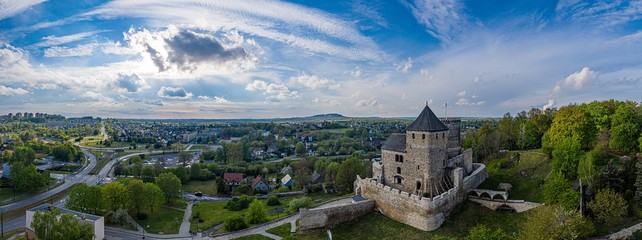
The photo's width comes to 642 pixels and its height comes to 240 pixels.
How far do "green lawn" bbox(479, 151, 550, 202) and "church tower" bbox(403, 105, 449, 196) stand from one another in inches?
251

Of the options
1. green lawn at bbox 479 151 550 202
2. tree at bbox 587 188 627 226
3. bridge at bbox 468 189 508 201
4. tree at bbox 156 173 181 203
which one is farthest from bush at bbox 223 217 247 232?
tree at bbox 587 188 627 226

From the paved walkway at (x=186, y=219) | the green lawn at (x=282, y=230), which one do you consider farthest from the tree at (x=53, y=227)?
the green lawn at (x=282, y=230)

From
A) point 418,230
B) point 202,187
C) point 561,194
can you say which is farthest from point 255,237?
point 202,187

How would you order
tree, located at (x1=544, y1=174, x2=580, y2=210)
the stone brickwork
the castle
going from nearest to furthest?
tree, located at (x1=544, y1=174, x2=580, y2=210), the castle, the stone brickwork

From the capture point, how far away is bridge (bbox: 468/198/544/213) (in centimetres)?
2804

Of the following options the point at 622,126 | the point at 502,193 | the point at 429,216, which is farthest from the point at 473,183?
the point at 622,126

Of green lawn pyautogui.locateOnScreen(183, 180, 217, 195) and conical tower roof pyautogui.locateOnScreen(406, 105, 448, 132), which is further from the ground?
conical tower roof pyautogui.locateOnScreen(406, 105, 448, 132)

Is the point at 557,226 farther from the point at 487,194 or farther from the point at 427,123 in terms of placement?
the point at 427,123

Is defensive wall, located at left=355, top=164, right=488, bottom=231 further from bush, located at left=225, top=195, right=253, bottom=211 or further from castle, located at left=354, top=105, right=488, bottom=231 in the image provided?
bush, located at left=225, top=195, right=253, bottom=211

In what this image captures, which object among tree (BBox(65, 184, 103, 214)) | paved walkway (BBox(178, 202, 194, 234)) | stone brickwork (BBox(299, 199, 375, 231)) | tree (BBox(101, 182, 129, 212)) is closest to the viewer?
stone brickwork (BBox(299, 199, 375, 231))

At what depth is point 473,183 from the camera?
106 ft

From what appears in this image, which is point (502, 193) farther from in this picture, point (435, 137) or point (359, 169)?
point (359, 169)

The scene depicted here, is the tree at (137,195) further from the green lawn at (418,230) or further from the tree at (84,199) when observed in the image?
the green lawn at (418,230)

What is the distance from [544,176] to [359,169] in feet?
89.5
